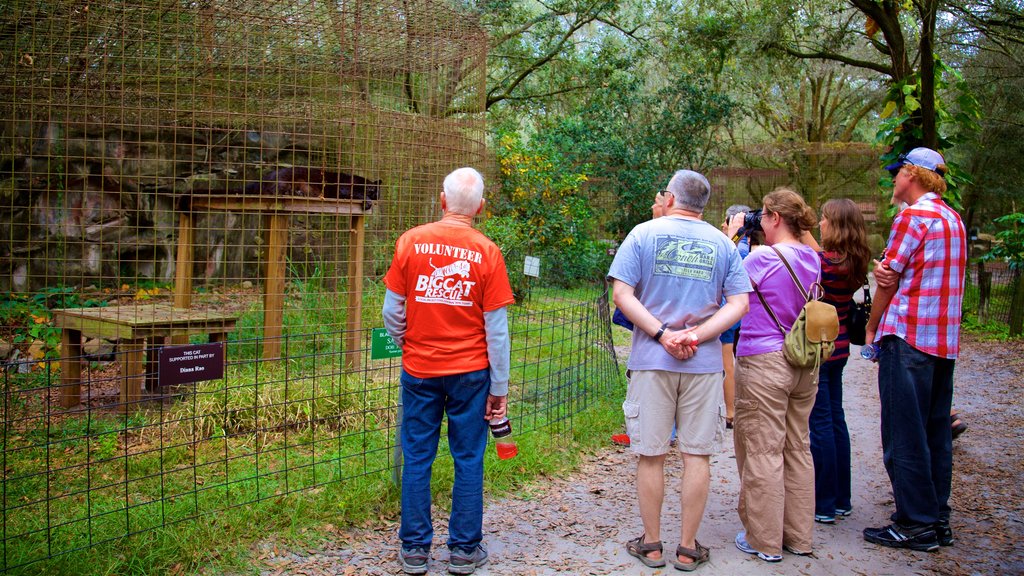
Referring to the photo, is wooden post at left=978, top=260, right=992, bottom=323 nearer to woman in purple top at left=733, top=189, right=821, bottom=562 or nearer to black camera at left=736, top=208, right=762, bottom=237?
black camera at left=736, top=208, right=762, bottom=237

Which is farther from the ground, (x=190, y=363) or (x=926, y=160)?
(x=926, y=160)

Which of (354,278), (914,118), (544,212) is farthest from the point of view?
(544,212)

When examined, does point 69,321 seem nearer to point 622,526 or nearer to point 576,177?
point 622,526

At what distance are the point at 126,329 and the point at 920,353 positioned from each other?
512 centimetres

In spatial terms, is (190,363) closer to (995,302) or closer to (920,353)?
(920,353)

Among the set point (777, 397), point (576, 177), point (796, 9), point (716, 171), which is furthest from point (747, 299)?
point (716, 171)

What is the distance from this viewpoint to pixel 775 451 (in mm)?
3758

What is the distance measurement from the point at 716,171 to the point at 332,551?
13738mm

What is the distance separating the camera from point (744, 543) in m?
3.94

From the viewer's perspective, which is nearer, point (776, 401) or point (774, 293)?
point (776, 401)

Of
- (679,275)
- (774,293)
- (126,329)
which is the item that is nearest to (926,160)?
(774,293)

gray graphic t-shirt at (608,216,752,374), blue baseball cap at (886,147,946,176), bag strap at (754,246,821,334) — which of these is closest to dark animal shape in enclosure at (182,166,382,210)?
gray graphic t-shirt at (608,216,752,374)

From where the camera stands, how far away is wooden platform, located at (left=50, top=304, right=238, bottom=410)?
5.61 m

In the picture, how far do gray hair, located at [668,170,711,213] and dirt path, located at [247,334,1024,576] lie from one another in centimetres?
174
